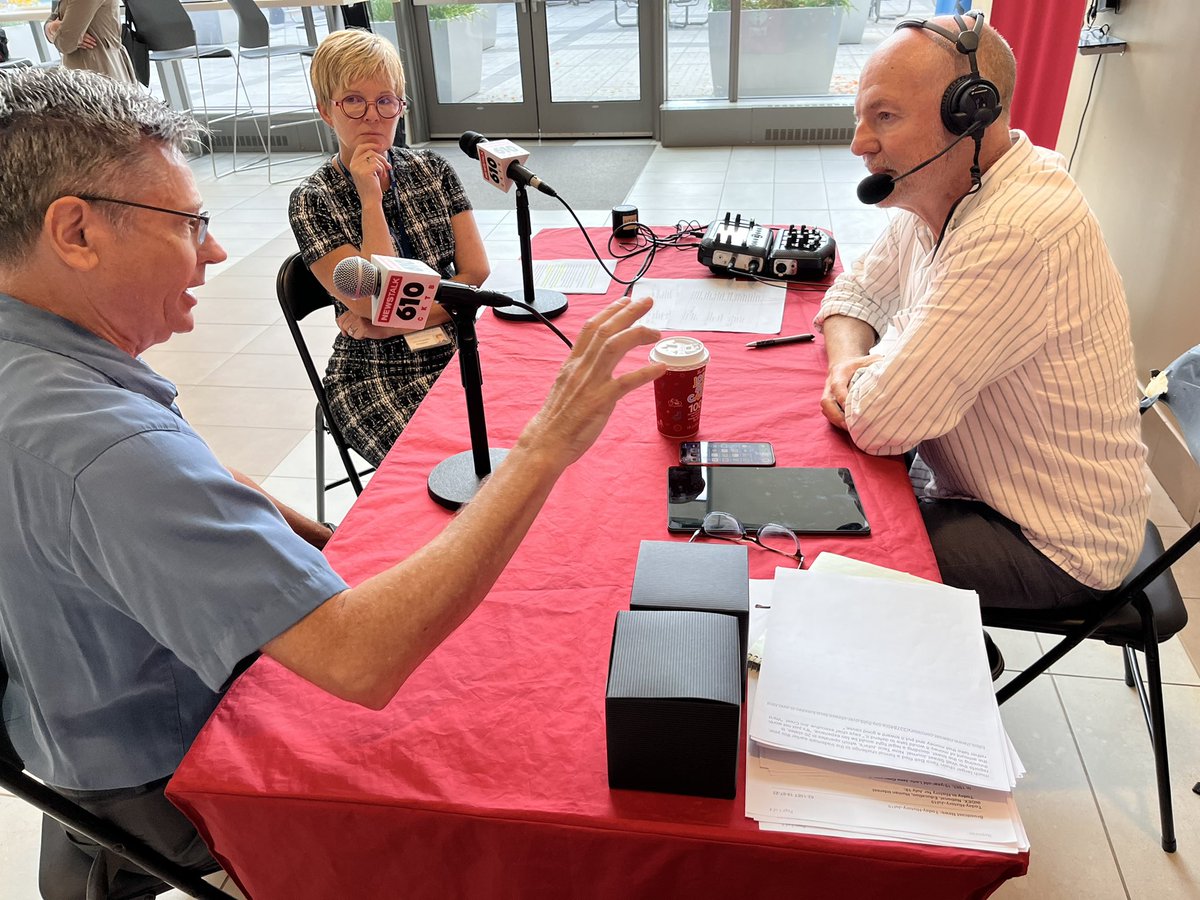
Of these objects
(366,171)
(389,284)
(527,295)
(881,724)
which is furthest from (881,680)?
(366,171)

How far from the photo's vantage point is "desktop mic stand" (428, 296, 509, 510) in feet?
3.96

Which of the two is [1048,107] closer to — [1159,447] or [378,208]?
[1159,447]

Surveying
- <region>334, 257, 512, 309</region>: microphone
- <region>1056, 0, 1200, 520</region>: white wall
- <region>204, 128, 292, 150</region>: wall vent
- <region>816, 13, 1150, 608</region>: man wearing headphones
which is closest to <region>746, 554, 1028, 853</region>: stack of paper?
<region>816, 13, 1150, 608</region>: man wearing headphones

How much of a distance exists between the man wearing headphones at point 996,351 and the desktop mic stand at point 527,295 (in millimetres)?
661

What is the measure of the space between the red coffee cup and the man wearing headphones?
240 mm

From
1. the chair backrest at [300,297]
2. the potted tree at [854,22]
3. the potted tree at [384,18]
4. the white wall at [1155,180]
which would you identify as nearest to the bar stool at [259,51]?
the potted tree at [384,18]

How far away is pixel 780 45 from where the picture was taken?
5.90 metres

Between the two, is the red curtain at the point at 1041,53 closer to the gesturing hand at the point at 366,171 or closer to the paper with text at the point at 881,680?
the gesturing hand at the point at 366,171

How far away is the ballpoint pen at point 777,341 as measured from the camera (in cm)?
170

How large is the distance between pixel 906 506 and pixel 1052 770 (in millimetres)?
882

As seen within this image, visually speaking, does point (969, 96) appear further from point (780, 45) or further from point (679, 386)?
point (780, 45)

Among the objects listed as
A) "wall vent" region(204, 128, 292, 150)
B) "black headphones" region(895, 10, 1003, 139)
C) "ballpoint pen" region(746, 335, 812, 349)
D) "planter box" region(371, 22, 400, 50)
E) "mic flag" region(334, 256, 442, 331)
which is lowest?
"wall vent" region(204, 128, 292, 150)

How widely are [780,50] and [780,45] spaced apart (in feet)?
0.11

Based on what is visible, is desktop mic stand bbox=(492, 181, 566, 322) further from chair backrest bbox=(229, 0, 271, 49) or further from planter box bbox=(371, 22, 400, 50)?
planter box bbox=(371, 22, 400, 50)
